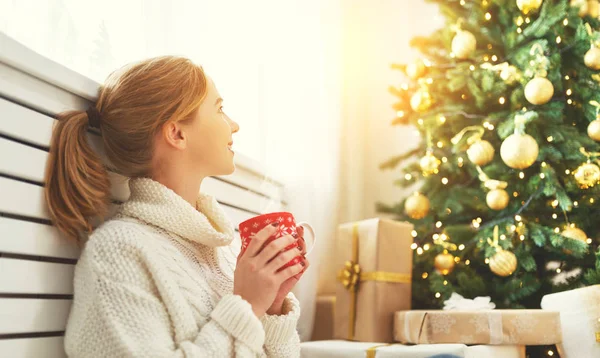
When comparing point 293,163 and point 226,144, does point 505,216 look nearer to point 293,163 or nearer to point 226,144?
point 293,163

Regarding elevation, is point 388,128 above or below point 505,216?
above

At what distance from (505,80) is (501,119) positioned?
12cm

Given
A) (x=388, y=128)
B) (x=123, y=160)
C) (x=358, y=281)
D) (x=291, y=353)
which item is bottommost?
(x=291, y=353)

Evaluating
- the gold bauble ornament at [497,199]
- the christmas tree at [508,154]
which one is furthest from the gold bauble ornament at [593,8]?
the gold bauble ornament at [497,199]

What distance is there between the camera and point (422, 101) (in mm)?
1867

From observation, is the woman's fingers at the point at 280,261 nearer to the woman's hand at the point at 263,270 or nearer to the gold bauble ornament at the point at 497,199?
the woman's hand at the point at 263,270

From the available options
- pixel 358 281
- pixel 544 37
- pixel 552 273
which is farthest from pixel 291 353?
pixel 544 37

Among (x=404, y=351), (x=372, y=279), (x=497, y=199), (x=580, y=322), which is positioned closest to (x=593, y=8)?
(x=497, y=199)

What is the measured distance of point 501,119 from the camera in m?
1.78

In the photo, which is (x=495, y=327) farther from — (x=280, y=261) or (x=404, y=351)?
(x=280, y=261)

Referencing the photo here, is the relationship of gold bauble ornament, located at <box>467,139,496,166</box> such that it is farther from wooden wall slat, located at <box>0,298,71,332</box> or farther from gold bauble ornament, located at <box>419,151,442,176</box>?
wooden wall slat, located at <box>0,298,71,332</box>

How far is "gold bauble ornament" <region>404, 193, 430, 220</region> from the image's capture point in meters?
1.81

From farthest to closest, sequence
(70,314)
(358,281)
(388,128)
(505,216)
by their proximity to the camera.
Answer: (388,128)
(505,216)
(358,281)
(70,314)

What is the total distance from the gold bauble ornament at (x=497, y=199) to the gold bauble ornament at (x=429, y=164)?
207 millimetres
